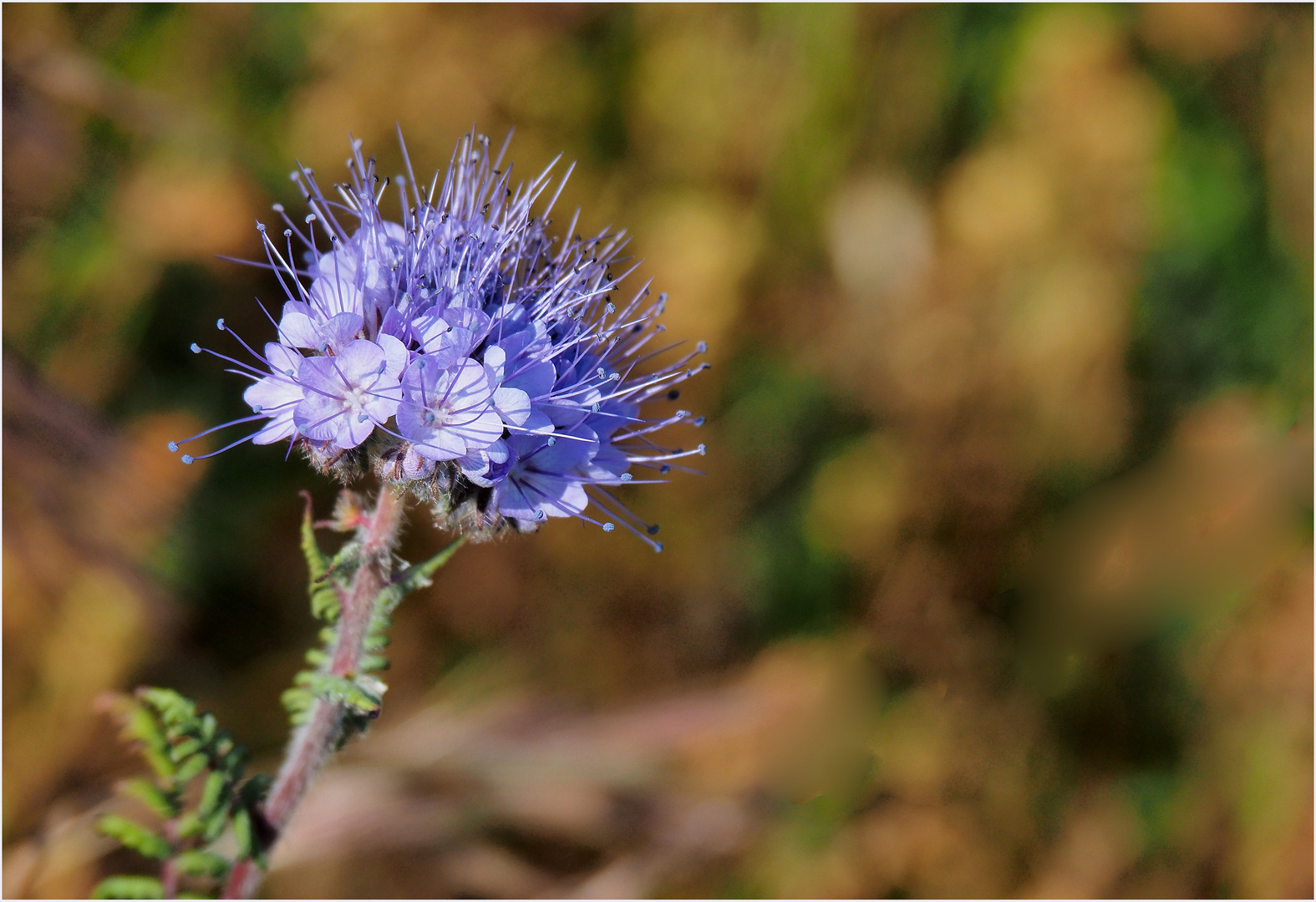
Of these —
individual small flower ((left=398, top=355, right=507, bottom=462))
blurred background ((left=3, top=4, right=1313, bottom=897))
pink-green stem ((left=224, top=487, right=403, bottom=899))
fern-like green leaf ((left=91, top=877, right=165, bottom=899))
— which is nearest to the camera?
individual small flower ((left=398, top=355, right=507, bottom=462))

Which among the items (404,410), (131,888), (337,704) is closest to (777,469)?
(337,704)

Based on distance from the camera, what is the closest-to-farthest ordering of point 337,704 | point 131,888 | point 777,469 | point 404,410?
point 404,410 → point 337,704 → point 131,888 → point 777,469

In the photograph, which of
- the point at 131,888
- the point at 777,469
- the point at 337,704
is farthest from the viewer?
the point at 777,469

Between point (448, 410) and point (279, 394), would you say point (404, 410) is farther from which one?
point (279, 394)

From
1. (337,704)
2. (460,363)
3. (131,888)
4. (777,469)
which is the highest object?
(777,469)

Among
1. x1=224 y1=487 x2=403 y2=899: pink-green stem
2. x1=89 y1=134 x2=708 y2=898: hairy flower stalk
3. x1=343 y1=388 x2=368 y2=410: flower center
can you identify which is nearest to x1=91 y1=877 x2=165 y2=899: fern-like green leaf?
x1=89 y1=134 x2=708 y2=898: hairy flower stalk

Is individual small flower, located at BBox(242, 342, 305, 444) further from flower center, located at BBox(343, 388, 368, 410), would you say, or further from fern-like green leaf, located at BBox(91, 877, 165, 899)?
fern-like green leaf, located at BBox(91, 877, 165, 899)
